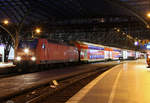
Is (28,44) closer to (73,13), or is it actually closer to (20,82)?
(20,82)

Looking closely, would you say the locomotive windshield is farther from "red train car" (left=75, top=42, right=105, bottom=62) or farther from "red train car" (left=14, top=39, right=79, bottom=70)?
"red train car" (left=75, top=42, right=105, bottom=62)

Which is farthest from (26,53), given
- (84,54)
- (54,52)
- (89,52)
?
(89,52)

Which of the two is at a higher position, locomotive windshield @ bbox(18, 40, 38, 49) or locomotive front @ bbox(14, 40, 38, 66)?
locomotive windshield @ bbox(18, 40, 38, 49)

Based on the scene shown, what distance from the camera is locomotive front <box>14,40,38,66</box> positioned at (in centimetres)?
2172

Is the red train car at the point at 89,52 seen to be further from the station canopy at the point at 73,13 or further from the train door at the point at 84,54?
the station canopy at the point at 73,13

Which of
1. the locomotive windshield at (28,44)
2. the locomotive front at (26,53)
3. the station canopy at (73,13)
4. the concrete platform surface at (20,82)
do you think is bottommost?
the concrete platform surface at (20,82)

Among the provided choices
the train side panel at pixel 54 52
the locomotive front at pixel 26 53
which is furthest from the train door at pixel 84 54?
the locomotive front at pixel 26 53

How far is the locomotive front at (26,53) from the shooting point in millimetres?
21719

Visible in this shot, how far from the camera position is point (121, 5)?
2766 cm

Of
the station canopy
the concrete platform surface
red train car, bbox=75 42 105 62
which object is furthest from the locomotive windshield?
red train car, bbox=75 42 105 62

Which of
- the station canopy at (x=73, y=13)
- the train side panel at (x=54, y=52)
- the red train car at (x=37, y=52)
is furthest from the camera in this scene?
the station canopy at (x=73, y=13)

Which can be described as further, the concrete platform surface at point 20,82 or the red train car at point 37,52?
the red train car at point 37,52

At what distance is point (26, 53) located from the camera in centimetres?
2227

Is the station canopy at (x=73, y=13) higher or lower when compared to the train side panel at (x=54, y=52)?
higher
